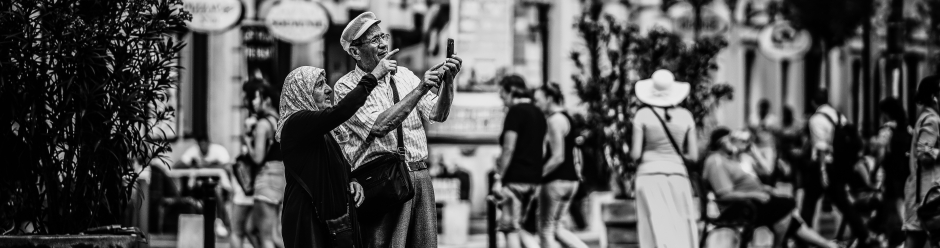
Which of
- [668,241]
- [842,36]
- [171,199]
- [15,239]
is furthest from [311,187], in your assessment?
[842,36]

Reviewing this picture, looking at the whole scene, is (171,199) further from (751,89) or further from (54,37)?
(751,89)

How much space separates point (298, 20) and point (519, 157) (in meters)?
7.19

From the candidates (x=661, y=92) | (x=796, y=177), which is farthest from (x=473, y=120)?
(x=661, y=92)

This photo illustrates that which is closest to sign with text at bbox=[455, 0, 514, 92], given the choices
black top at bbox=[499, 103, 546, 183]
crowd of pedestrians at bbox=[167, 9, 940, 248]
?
crowd of pedestrians at bbox=[167, 9, 940, 248]

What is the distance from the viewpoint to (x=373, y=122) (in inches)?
314

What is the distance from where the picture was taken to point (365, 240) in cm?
812

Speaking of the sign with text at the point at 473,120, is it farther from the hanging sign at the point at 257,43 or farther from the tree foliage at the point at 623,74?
the hanging sign at the point at 257,43

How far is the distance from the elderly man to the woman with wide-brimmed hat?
3523 millimetres

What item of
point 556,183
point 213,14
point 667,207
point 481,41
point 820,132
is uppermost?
point 213,14

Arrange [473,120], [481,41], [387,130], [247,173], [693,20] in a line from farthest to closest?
[693,20]
[481,41]
[473,120]
[247,173]
[387,130]

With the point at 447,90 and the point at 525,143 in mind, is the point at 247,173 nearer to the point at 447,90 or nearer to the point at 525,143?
the point at 525,143

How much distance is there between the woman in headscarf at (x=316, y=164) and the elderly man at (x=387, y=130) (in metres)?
0.28

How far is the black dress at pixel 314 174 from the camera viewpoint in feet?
24.6

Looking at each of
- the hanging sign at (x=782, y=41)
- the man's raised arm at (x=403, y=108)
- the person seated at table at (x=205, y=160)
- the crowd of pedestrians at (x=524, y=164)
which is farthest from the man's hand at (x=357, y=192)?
the hanging sign at (x=782, y=41)
